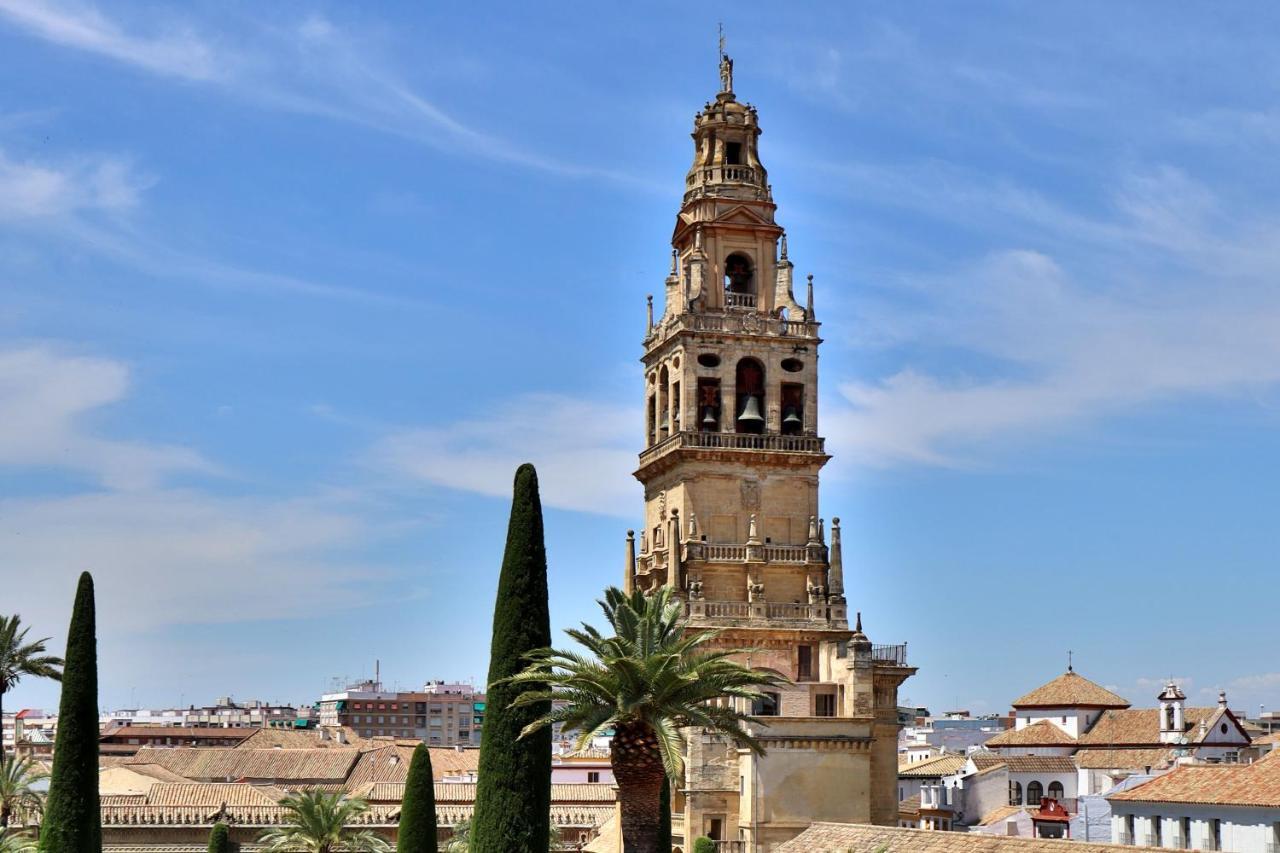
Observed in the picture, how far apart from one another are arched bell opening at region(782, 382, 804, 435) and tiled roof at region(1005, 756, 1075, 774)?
34425 millimetres

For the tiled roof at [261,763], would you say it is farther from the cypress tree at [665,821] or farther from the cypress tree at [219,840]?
the cypress tree at [665,821]

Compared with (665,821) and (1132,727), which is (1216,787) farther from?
(1132,727)

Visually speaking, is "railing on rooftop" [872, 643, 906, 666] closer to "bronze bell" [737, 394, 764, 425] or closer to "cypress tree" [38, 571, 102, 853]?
"bronze bell" [737, 394, 764, 425]

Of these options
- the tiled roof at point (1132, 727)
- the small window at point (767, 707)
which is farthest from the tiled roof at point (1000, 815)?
the small window at point (767, 707)

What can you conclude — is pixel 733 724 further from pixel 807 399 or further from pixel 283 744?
pixel 283 744

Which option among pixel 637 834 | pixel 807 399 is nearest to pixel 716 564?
pixel 807 399

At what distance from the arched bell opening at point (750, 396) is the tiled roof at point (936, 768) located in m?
40.6

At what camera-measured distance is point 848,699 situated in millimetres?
64875

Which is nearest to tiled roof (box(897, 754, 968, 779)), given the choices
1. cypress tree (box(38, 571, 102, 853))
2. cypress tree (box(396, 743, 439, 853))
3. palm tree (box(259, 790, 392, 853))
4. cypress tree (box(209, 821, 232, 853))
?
palm tree (box(259, 790, 392, 853))

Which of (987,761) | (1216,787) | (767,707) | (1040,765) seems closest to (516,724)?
(1216,787)

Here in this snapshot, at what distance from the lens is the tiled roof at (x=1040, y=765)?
94562 mm

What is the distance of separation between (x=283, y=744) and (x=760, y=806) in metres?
60.6

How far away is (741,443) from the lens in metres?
68.2

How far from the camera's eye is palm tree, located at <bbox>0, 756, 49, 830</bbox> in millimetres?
65562
